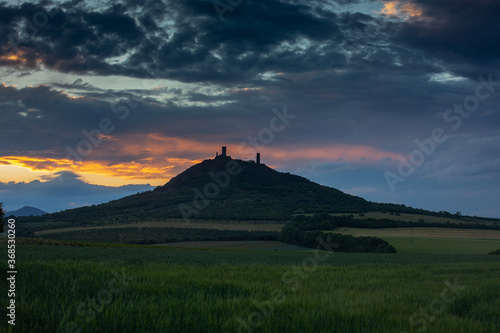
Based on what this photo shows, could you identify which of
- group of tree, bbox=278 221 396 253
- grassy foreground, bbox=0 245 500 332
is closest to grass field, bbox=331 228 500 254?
group of tree, bbox=278 221 396 253

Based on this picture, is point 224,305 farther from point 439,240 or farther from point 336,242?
point 439,240

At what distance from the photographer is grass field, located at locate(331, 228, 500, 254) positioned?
7054 centimetres

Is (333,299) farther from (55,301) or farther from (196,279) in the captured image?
(55,301)

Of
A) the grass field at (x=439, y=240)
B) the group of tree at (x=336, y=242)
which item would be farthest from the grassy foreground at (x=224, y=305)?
the grass field at (x=439, y=240)

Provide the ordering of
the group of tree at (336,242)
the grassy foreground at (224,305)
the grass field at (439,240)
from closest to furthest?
the grassy foreground at (224,305)
the grass field at (439,240)
the group of tree at (336,242)

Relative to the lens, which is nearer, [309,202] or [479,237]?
[479,237]

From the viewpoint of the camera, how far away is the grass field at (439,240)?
70.5 m

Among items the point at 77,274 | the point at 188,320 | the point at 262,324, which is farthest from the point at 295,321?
the point at 77,274

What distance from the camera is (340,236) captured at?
260ft

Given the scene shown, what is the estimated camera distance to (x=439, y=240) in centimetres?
8281

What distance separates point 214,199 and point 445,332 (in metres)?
182

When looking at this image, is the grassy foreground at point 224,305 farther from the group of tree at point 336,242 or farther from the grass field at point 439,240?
the grass field at point 439,240

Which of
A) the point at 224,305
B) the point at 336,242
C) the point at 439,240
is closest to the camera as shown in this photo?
the point at 224,305

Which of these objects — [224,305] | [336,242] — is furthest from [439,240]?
[224,305]
